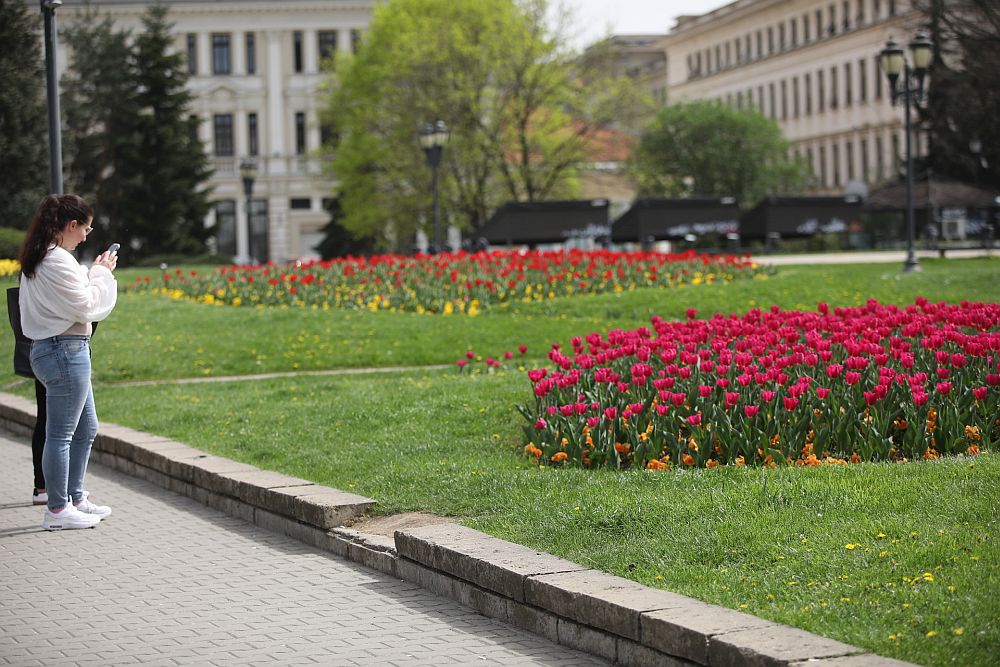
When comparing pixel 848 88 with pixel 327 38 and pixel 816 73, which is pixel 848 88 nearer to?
pixel 816 73

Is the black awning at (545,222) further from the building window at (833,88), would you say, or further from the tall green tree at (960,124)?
the building window at (833,88)

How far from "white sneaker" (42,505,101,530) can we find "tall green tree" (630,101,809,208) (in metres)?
72.6

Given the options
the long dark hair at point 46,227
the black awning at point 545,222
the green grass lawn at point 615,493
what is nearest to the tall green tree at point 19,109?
the black awning at point 545,222

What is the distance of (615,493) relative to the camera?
8.94 m

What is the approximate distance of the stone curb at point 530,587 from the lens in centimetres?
598

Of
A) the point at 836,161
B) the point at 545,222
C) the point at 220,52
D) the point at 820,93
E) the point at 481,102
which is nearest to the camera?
the point at 545,222

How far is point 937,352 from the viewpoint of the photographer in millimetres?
10945

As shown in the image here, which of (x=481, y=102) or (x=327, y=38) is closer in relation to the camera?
(x=481, y=102)

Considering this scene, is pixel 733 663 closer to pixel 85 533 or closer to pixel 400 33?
pixel 85 533

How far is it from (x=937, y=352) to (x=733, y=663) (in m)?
5.50

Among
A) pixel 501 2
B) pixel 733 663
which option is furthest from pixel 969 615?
pixel 501 2

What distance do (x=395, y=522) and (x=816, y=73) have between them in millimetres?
89645

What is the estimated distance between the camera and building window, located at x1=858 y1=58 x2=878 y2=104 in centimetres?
8966

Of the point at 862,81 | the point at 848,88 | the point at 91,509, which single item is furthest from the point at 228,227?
the point at 91,509
